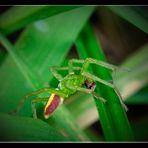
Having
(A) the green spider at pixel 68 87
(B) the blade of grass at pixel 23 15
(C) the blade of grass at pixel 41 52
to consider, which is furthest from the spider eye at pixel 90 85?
(B) the blade of grass at pixel 23 15

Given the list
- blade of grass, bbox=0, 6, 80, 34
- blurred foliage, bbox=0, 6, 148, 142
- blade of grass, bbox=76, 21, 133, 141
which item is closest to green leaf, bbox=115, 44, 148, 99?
blurred foliage, bbox=0, 6, 148, 142

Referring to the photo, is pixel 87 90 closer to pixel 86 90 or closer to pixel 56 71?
pixel 86 90

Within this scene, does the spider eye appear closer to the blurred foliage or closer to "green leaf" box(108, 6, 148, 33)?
the blurred foliage

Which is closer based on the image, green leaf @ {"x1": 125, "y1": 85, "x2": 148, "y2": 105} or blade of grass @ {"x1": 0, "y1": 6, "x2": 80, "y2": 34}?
blade of grass @ {"x1": 0, "y1": 6, "x2": 80, "y2": 34}

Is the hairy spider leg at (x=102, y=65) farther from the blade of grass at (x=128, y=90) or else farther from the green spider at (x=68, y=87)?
the blade of grass at (x=128, y=90)
